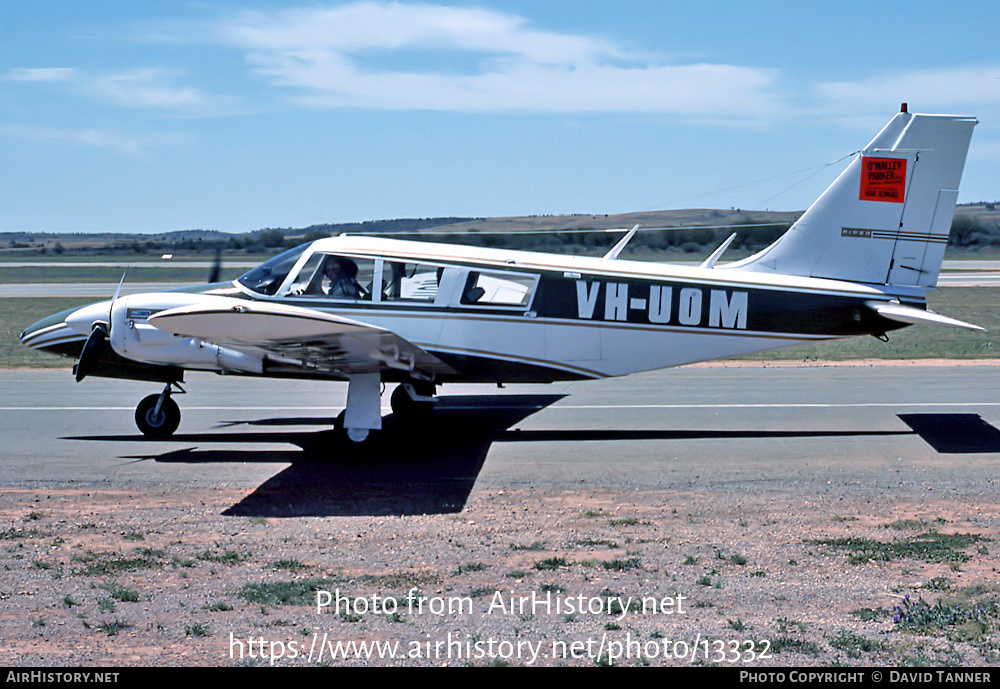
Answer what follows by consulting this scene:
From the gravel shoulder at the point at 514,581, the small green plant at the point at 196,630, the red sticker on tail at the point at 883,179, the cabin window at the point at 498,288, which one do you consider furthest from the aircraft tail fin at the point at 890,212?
the small green plant at the point at 196,630

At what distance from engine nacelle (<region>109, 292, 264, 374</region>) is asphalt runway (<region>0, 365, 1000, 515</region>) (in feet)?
3.69

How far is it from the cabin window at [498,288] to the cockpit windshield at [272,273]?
88.2 inches

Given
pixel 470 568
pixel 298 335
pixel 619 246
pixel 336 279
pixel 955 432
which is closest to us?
pixel 470 568

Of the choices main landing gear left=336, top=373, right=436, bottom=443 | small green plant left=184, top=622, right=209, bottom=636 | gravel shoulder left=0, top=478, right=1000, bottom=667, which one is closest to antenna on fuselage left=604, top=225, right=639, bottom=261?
main landing gear left=336, top=373, right=436, bottom=443

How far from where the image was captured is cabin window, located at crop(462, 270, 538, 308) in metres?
11.5

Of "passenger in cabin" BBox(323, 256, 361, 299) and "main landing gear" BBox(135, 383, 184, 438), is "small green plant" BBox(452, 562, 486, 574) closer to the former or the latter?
"passenger in cabin" BBox(323, 256, 361, 299)

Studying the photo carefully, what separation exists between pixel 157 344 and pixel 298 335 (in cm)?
282

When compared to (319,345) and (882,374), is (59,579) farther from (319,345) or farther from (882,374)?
(882,374)

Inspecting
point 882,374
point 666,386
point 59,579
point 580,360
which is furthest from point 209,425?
point 882,374

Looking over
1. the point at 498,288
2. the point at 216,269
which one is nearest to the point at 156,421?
the point at 216,269

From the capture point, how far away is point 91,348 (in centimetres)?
1138

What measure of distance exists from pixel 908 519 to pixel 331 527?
17.1 feet

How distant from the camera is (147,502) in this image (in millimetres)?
9000

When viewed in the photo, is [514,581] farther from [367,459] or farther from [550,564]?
[367,459]
